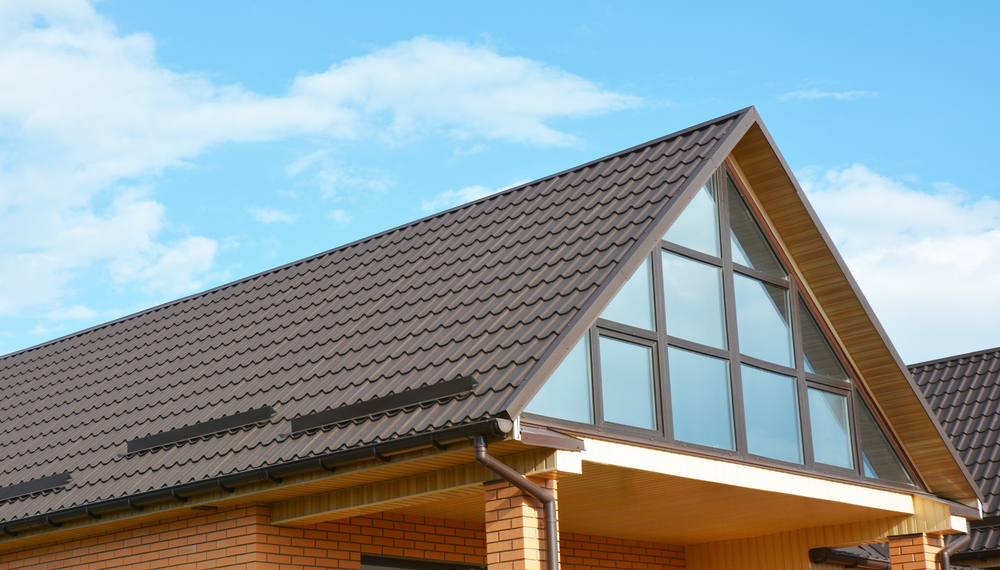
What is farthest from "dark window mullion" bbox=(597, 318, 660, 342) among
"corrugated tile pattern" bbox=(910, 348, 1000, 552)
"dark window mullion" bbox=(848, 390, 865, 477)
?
"corrugated tile pattern" bbox=(910, 348, 1000, 552)

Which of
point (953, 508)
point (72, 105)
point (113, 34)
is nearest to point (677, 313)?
point (953, 508)

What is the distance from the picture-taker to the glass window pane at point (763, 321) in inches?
407

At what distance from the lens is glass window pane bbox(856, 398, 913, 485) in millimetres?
11164

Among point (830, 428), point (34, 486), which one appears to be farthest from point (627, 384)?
point (34, 486)

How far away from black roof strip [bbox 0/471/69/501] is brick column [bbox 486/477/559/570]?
5.13 m

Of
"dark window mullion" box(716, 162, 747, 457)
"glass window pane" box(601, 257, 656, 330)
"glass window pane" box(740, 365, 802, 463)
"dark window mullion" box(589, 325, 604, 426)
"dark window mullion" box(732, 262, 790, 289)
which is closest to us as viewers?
"dark window mullion" box(589, 325, 604, 426)

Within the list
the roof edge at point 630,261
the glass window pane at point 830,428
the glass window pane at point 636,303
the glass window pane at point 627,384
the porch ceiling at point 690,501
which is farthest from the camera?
the glass window pane at point 830,428

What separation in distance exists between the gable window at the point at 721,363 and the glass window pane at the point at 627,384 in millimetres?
11

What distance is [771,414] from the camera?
10203mm

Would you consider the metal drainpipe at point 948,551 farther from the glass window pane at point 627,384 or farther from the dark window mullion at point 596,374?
the dark window mullion at point 596,374

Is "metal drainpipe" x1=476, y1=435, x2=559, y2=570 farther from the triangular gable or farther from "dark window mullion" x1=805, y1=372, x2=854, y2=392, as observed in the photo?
"dark window mullion" x1=805, y1=372, x2=854, y2=392

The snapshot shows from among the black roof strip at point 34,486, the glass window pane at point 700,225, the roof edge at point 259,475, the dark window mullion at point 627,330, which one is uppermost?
the glass window pane at point 700,225

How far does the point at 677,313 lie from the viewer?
959cm

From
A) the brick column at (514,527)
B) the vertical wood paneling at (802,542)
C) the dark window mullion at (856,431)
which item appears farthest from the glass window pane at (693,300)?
the vertical wood paneling at (802,542)
